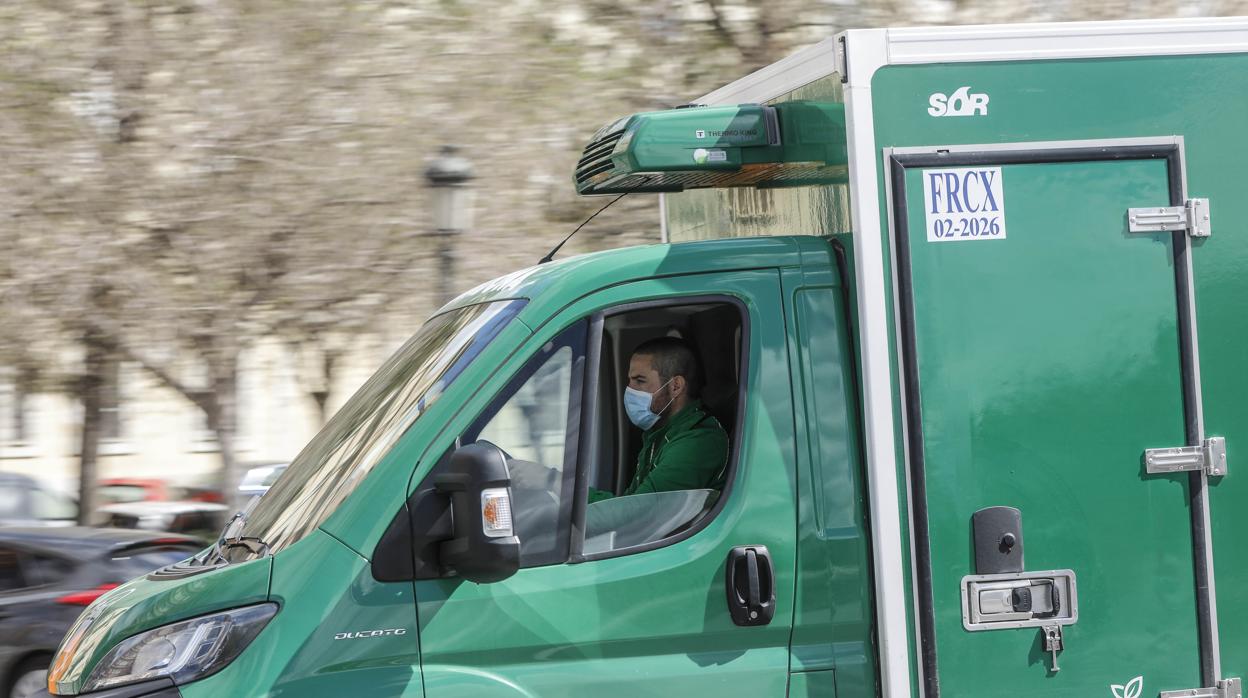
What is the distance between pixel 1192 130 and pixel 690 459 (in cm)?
171

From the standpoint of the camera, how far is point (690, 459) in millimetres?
4059

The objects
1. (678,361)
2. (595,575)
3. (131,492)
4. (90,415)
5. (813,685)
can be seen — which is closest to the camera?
(595,575)

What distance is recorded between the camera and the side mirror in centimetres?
337

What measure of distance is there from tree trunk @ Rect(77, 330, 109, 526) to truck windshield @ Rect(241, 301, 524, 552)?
12.1 meters

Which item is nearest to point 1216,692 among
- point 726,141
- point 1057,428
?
point 1057,428

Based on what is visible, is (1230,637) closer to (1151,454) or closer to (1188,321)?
(1151,454)

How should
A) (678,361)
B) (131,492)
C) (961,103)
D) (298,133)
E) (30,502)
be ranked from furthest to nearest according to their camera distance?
(131,492), (30,502), (298,133), (678,361), (961,103)

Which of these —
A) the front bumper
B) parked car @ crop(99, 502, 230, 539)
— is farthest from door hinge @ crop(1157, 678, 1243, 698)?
parked car @ crop(99, 502, 230, 539)

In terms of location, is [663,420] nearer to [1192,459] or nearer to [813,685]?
[813,685]

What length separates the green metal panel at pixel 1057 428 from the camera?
3795 mm

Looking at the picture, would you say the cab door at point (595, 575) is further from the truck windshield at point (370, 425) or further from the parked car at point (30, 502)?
the parked car at point (30, 502)

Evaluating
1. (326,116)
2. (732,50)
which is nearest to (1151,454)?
(732,50)

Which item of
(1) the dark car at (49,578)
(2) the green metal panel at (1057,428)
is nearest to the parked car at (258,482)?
(1) the dark car at (49,578)

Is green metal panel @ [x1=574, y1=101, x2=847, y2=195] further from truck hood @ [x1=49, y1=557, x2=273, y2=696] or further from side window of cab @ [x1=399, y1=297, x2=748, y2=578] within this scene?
truck hood @ [x1=49, y1=557, x2=273, y2=696]
